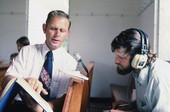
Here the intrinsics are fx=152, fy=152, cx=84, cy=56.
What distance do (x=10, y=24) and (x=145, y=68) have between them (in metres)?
2.44

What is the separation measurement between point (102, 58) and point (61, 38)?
7.50ft

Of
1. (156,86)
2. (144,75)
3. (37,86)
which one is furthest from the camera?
A: (144,75)

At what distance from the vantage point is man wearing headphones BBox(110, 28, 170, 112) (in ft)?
2.74

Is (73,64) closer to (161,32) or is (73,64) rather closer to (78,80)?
(78,80)

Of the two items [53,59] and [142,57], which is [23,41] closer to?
[53,59]

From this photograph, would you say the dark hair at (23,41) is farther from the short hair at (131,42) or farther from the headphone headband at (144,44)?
the headphone headband at (144,44)

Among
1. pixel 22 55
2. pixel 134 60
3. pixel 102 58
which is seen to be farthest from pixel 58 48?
pixel 102 58

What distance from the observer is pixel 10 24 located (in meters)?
2.64

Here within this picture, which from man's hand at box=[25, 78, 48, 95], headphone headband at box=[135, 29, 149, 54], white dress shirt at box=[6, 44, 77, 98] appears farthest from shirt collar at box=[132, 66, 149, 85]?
man's hand at box=[25, 78, 48, 95]

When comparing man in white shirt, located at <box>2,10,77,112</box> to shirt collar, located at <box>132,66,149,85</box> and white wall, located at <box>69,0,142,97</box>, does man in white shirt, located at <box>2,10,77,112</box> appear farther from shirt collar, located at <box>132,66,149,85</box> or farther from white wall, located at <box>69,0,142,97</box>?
white wall, located at <box>69,0,142,97</box>

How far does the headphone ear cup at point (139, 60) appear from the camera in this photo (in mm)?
929

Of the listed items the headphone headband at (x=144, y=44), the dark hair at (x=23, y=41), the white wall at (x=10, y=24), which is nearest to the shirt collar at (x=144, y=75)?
the headphone headband at (x=144, y=44)

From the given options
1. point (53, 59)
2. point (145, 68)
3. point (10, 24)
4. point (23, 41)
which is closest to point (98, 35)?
point (23, 41)

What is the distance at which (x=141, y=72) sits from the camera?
3.19 ft
